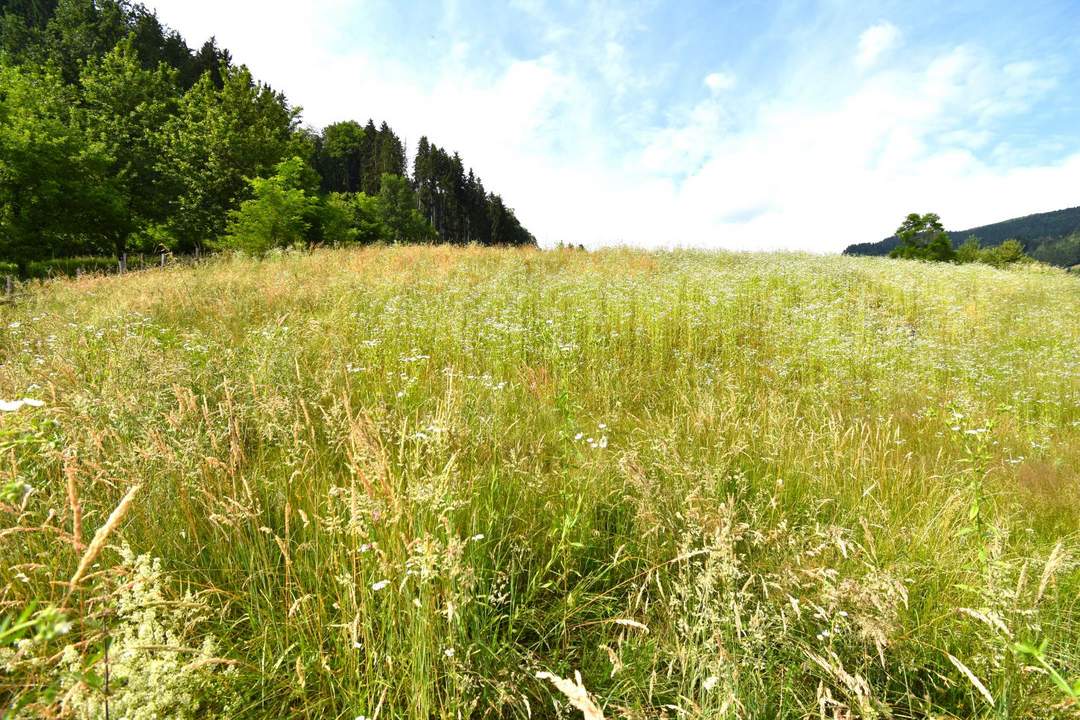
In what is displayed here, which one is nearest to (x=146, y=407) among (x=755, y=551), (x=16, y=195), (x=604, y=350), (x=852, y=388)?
(x=755, y=551)

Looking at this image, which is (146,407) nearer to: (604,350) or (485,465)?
(485,465)

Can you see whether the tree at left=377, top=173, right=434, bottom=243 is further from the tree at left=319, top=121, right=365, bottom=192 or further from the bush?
the bush

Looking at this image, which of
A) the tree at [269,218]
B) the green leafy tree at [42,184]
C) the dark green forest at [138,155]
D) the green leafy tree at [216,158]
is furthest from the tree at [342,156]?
the tree at [269,218]

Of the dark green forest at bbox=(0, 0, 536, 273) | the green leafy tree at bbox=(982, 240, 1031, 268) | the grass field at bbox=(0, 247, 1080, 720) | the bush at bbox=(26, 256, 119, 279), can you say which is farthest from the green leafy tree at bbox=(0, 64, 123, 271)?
A: the green leafy tree at bbox=(982, 240, 1031, 268)

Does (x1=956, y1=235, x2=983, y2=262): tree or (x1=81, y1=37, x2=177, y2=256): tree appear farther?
(x1=956, y1=235, x2=983, y2=262): tree

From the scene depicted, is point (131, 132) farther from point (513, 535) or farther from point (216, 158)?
point (513, 535)

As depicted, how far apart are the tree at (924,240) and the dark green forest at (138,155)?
135ft

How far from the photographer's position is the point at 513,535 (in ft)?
7.07

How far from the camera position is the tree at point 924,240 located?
42.3 m

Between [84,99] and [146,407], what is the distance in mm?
40178

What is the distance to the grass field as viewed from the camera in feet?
4.79

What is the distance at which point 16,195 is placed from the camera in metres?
15.3

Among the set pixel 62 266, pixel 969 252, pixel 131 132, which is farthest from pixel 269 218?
pixel 969 252

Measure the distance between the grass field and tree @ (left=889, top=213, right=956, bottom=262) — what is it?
160ft
